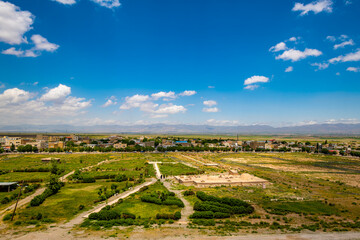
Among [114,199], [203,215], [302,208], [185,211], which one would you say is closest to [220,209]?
[203,215]

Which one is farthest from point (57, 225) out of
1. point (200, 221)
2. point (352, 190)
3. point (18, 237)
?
point (352, 190)

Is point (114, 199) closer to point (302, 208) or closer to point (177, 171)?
point (302, 208)

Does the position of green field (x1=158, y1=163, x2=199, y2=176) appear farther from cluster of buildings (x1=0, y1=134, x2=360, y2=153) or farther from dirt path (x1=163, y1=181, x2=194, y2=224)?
cluster of buildings (x1=0, y1=134, x2=360, y2=153)

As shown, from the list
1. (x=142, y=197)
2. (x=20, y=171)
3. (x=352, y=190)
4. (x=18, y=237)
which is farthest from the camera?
(x=20, y=171)

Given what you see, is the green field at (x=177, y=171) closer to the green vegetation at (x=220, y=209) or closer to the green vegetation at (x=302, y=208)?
the green vegetation at (x=220, y=209)

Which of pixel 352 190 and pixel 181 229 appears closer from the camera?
pixel 181 229

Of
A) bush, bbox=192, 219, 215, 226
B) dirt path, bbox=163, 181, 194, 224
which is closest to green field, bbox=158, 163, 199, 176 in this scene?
dirt path, bbox=163, 181, 194, 224

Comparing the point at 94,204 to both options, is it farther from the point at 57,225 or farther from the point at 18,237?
the point at 18,237

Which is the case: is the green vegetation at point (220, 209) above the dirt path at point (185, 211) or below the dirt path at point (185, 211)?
above

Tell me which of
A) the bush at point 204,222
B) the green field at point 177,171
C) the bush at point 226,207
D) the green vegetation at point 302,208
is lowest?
the green field at point 177,171

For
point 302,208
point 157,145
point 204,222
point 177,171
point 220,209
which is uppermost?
point 220,209

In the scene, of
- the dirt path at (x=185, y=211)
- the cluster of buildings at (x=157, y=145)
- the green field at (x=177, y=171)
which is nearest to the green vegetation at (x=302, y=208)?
the dirt path at (x=185, y=211)
